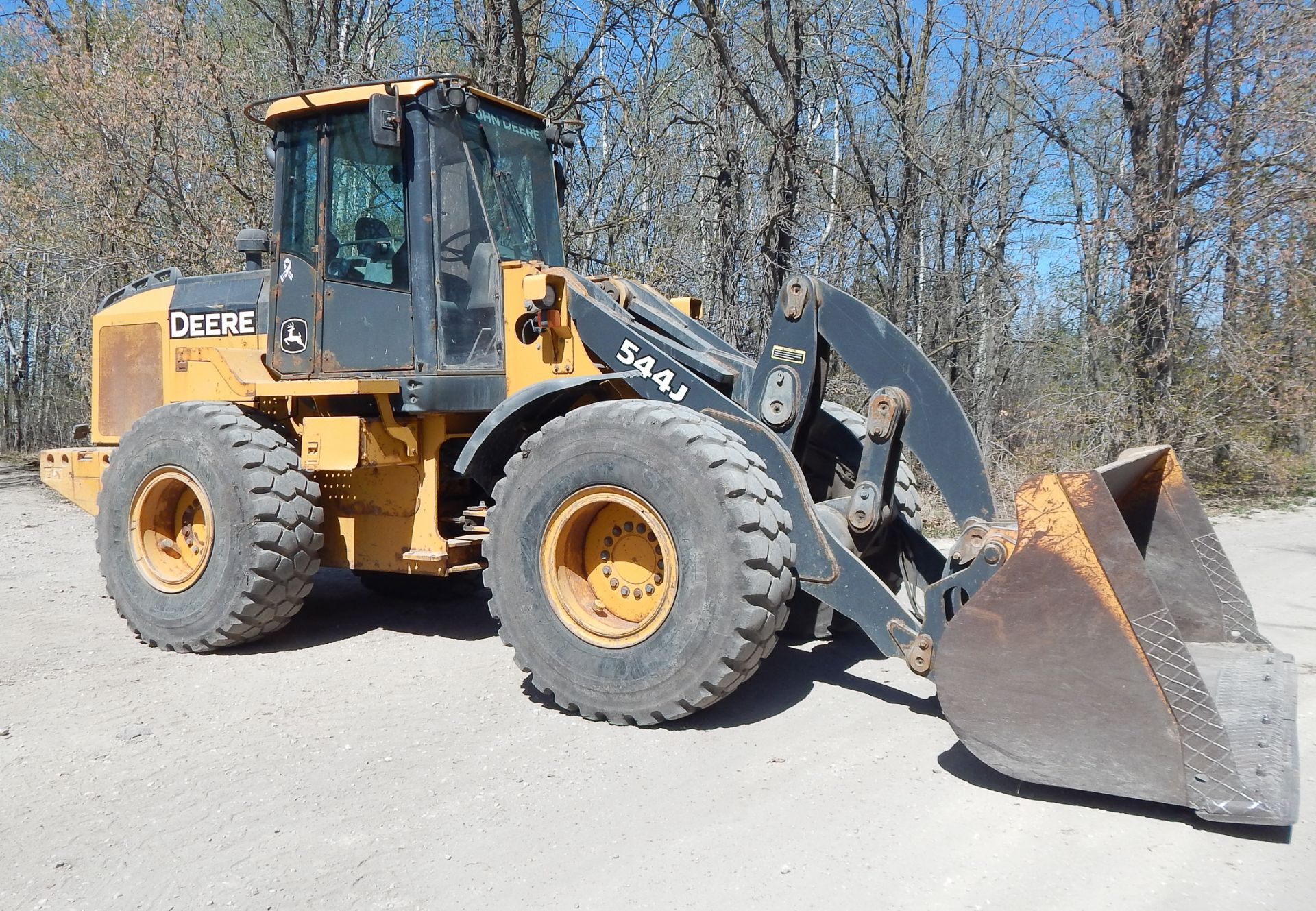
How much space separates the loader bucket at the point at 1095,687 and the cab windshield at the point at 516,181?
3.22m

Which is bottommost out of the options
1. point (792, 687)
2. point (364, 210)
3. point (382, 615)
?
point (382, 615)

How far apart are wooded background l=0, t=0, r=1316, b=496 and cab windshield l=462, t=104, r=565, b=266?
15.7 feet

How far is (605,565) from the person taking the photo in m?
4.55

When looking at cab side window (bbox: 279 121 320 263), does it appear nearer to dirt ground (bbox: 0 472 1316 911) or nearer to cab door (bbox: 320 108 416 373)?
cab door (bbox: 320 108 416 373)

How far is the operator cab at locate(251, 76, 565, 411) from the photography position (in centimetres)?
518

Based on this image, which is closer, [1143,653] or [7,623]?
[1143,653]

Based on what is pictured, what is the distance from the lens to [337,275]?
5535mm

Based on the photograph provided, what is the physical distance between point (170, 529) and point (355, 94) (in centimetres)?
277

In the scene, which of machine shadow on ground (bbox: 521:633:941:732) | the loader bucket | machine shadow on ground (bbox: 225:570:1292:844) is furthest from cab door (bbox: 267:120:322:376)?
the loader bucket

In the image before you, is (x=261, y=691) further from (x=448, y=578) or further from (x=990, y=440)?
(x=990, y=440)

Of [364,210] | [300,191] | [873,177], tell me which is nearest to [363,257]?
[364,210]

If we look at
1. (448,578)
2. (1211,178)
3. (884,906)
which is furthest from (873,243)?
(884,906)

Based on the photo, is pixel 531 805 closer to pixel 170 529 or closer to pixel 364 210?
pixel 364 210

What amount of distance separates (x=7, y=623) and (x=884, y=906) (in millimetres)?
5677
